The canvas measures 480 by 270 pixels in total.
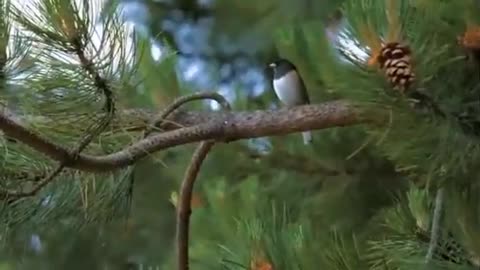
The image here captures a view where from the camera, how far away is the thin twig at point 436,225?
0.76 m

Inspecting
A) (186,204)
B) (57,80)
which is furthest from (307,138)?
(57,80)

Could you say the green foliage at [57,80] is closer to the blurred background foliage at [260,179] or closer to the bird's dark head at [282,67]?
the blurred background foliage at [260,179]

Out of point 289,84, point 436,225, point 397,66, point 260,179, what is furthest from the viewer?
point 260,179

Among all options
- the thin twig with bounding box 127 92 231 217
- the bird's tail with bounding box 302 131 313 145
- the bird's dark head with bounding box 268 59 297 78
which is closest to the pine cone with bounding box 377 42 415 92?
the thin twig with bounding box 127 92 231 217

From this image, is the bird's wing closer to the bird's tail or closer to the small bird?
the small bird

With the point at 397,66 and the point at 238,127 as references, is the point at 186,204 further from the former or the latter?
the point at 397,66

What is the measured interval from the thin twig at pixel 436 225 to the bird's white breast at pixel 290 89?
8.1 inches

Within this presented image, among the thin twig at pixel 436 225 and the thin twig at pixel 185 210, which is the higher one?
the thin twig at pixel 185 210

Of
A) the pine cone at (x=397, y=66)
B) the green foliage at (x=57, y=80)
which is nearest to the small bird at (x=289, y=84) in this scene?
the green foliage at (x=57, y=80)

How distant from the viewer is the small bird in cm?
100

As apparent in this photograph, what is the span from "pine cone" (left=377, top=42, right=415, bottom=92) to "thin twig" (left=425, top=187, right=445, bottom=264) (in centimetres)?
20

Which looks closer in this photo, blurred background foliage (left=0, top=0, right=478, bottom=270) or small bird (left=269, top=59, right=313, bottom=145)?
blurred background foliage (left=0, top=0, right=478, bottom=270)

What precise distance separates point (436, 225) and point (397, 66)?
0.78 feet

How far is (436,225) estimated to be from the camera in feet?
2.59
